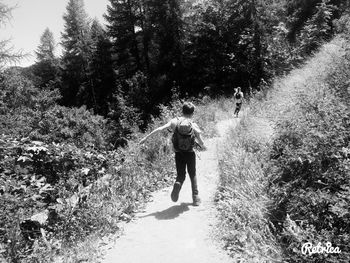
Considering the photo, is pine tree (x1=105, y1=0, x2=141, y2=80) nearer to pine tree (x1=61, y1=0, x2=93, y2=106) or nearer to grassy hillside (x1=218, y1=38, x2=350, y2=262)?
pine tree (x1=61, y1=0, x2=93, y2=106)

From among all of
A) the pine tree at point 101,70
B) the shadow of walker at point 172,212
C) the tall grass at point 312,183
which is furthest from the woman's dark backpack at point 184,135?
the pine tree at point 101,70

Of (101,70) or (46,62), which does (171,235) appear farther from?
(46,62)

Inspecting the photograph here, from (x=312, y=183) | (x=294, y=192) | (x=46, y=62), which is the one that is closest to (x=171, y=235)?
(x=294, y=192)

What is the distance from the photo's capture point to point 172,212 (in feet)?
17.0

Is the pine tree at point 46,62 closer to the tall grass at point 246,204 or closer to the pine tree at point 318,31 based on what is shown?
the pine tree at point 318,31

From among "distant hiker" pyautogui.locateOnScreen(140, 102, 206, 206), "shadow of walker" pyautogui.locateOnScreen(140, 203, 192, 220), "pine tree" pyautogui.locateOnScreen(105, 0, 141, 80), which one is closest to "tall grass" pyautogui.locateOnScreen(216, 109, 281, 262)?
"shadow of walker" pyautogui.locateOnScreen(140, 203, 192, 220)

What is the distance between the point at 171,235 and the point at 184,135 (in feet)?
5.31

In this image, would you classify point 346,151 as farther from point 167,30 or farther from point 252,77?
point 167,30

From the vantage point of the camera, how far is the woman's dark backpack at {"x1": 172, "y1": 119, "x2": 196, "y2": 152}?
488cm

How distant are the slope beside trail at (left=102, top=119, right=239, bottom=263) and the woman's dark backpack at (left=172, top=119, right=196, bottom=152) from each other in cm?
118

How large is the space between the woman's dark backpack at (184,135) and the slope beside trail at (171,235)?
1.18m

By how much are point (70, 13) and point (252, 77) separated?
74.8 ft

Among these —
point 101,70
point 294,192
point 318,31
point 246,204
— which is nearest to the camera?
point 294,192

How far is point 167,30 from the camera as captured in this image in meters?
23.2
